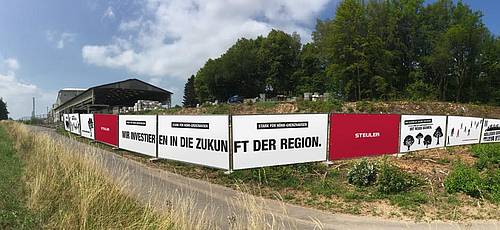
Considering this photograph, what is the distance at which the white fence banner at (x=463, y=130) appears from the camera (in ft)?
62.6

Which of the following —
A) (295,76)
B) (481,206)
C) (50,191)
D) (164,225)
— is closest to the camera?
(164,225)

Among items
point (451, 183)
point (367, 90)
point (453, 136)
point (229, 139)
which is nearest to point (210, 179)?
point (229, 139)

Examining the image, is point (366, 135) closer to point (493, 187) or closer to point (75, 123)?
point (493, 187)

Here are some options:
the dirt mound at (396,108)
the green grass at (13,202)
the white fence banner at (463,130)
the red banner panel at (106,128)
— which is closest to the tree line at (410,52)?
the dirt mound at (396,108)

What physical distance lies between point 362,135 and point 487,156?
15.7ft

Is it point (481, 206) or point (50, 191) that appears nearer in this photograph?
point (50, 191)

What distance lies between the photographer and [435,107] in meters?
39.7

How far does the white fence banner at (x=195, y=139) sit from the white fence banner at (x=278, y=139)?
0.42 m

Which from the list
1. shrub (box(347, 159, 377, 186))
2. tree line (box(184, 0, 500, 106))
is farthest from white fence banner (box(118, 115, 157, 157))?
tree line (box(184, 0, 500, 106))

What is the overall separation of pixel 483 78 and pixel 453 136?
43.1 meters

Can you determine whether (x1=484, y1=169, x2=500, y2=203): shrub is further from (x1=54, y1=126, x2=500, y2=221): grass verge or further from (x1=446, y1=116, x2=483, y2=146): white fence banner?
(x1=446, y1=116, x2=483, y2=146): white fence banner

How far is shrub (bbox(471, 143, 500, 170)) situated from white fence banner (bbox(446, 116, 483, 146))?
5.29 feet

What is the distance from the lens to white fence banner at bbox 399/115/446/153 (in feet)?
53.3

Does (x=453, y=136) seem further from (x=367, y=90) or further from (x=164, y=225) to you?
(x=367, y=90)
